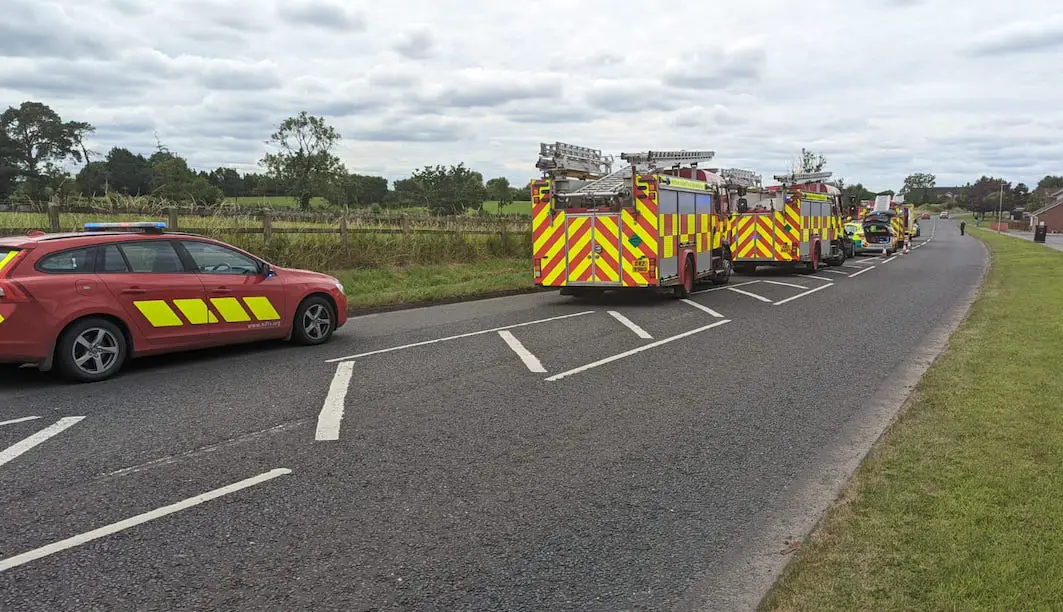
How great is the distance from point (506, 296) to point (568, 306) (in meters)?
2.34

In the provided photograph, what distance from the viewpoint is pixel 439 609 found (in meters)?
3.19

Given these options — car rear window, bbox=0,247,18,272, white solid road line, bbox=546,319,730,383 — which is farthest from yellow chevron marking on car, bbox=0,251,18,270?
A: white solid road line, bbox=546,319,730,383

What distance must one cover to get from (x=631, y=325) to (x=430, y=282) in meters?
8.41

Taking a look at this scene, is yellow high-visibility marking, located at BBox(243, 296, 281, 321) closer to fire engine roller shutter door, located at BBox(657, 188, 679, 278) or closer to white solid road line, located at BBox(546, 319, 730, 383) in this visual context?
white solid road line, located at BBox(546, 319, 730, 383)

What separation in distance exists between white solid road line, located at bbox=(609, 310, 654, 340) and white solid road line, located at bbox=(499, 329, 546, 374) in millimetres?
1800

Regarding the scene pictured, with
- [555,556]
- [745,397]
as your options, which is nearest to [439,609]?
[555,556]

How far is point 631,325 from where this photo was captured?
1147 centimetres

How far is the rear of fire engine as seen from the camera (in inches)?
552

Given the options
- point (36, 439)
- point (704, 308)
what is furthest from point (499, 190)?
point (36, 439)

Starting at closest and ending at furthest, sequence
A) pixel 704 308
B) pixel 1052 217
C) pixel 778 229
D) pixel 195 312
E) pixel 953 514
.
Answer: pixel 953 514 < pixel 195 312 < pixel 704 308 < pixel 778 229 < pixel 1052 217

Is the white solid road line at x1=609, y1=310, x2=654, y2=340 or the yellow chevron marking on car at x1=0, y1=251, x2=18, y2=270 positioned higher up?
the yellow chevron marking on car at x1=0, y1=251, x2=18, y2=270

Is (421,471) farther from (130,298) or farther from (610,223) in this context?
(610,223)

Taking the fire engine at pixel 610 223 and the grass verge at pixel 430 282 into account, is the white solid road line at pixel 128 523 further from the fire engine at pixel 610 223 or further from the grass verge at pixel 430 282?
the fire engine at pixel 610 223

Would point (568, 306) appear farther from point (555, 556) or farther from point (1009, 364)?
point (555, 556)
